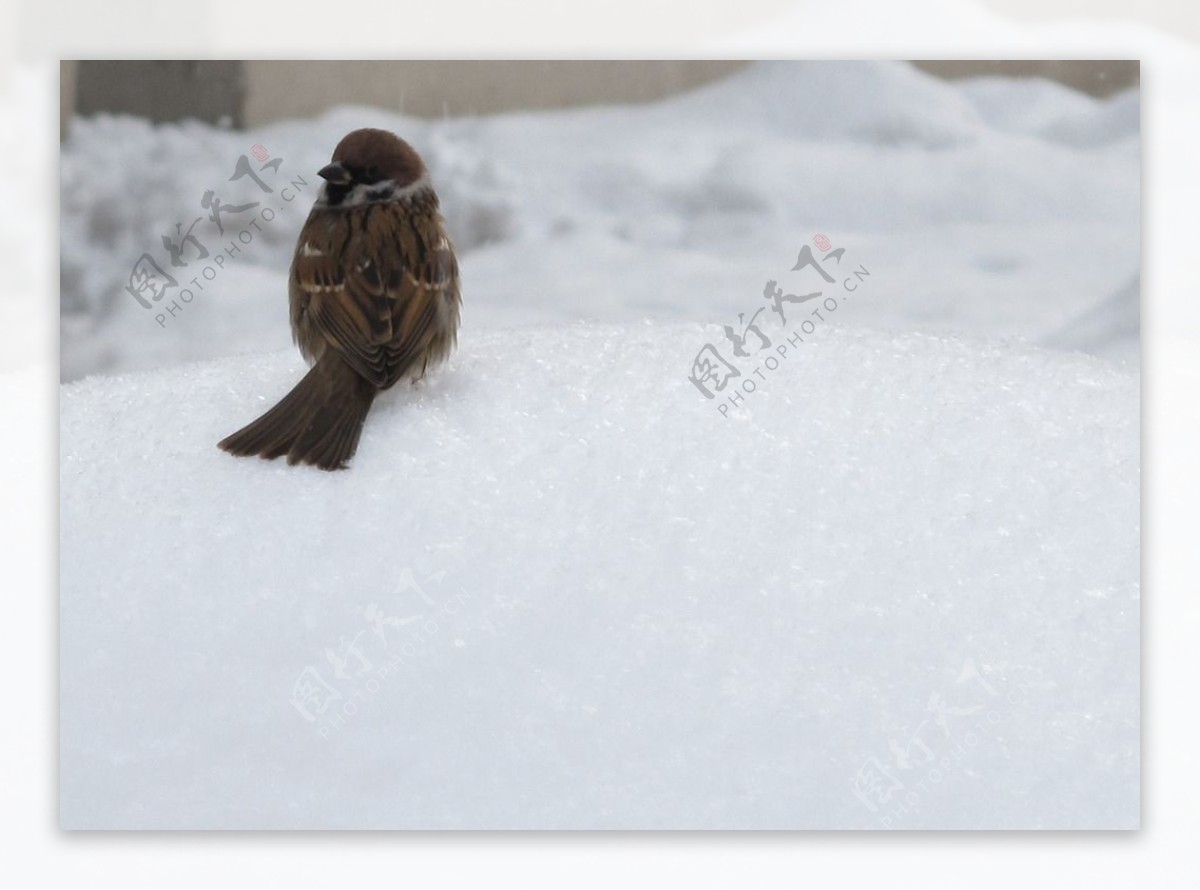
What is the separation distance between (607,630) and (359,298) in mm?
570

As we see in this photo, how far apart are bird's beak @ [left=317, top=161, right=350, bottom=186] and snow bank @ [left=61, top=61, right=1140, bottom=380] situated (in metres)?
0.10

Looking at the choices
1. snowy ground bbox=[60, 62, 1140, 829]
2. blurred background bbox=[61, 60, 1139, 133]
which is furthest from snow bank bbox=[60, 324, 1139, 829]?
blurred background bbox=[61, 60, 1139, 133]

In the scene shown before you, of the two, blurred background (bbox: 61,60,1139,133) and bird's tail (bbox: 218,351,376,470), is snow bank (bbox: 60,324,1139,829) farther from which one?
blurred background (bbox: 61,60,1139,133)

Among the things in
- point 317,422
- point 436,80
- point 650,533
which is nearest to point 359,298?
point 317,422

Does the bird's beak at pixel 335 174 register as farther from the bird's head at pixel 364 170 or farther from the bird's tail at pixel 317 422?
the bird's tail at pixel 317 422

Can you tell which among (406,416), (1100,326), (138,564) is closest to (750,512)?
(406,416)

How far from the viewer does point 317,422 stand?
6.04 feet

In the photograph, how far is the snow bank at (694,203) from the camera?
203 cm

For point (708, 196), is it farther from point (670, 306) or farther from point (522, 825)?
point (522, 825)

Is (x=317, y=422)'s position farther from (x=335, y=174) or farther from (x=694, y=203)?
(x=694, y=203)

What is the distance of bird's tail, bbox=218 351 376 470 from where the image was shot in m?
1.82

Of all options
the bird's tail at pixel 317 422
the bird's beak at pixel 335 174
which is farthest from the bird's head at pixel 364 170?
the bird's tail at pixel 317 422

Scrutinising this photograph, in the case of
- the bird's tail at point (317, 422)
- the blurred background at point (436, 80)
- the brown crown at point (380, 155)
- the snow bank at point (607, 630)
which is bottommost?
the snow bank at point (607, 630)

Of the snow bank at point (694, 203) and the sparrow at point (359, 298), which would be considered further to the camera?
the snow bank at point (694, 203)
